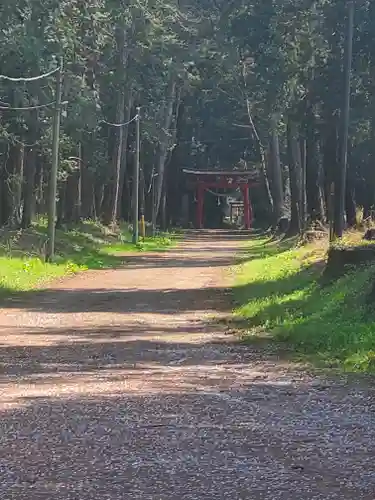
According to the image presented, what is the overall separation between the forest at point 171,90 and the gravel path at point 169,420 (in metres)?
15.6

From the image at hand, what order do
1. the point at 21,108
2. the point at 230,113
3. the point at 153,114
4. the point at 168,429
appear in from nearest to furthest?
1. the point at 168,429
2. the point at 21,108
3. the point at 153,114
4. the point at 230,113

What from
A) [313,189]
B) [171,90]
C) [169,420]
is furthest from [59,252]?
[171,90]

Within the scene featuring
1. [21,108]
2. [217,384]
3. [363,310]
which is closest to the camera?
[217,384]

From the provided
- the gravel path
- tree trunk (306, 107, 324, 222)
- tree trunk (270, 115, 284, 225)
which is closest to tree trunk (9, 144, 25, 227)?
tree trunk (306, 107, 324, 222)

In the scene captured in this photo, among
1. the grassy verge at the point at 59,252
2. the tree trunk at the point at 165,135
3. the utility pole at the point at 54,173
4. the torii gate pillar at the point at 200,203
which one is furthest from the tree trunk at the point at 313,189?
the torii gate pillar at the point at 200,203

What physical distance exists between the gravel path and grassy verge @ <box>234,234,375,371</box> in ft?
2.28

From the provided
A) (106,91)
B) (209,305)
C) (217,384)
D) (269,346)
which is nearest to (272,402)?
(217,384)

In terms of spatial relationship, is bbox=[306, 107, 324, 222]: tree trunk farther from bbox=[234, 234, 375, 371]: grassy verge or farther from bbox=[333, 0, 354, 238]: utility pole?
bbox=[234, 234, 375, 371]: grassy verge

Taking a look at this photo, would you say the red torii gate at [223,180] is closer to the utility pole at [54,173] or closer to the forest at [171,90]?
the forest at [171,90]

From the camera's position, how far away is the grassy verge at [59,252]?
2588 centimetres

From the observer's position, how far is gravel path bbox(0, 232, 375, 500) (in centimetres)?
665

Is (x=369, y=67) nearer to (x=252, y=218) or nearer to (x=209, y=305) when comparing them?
(x=209, y=305)

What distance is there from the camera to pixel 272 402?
969cm

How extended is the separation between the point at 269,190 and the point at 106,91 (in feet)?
57.0
